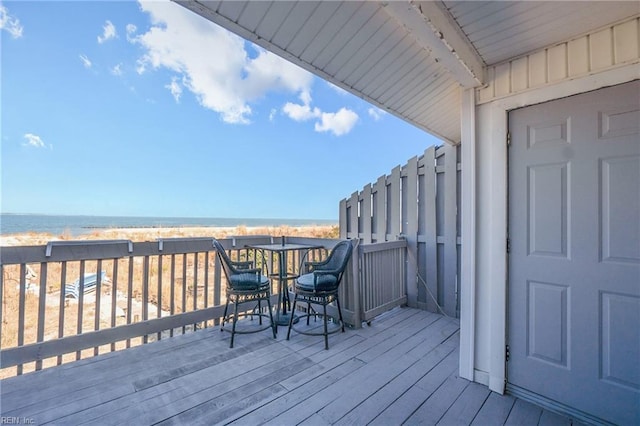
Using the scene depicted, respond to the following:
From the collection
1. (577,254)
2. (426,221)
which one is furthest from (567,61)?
(426,221)

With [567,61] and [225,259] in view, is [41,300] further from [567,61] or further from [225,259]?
[567,61]

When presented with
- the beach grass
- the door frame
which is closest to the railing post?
the beach grass

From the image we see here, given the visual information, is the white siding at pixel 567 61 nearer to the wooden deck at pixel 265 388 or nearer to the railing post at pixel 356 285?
the railing post at pixel 356 285

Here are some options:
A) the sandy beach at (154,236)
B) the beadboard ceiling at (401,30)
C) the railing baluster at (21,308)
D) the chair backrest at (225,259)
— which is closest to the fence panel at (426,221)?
the sandy beach at (154,236)

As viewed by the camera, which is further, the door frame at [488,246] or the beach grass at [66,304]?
the beach grass at [66,304]

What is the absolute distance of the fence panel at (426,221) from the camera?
3553 millimetres

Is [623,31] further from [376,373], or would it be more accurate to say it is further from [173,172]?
[173,172]

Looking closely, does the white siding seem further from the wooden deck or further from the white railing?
the wooden deck

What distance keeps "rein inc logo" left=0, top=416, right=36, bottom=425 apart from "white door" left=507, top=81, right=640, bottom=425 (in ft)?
10.6

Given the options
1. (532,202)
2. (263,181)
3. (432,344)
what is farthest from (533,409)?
(263,181)

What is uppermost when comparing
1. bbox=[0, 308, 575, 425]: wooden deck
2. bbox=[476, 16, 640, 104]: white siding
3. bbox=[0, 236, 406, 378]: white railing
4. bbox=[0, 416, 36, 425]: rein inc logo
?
bbox=[476, 16, 640, 104]: white siding

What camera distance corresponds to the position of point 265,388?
77.9 inches

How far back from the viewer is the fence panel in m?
3.55

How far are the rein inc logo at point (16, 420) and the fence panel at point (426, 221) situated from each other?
288cm
